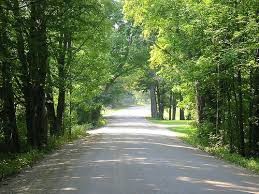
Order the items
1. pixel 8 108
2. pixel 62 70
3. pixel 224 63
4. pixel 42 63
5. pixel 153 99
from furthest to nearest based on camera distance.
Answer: pixel 153 99 < pixel 62 70 < pixel 42 63 < pixel 8 108 < pixel 224 63

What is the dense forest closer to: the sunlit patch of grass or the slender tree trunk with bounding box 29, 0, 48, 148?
the slender tree trunk with bounding box 29, 0, 48, 148

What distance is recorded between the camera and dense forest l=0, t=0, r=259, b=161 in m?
18.4

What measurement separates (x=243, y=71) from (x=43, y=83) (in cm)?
910

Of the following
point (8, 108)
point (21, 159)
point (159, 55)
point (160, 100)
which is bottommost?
point (21, 159)

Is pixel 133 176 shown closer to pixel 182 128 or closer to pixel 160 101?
pixel 182 128

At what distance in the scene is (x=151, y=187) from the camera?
11.9m

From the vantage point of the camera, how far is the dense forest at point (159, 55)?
18.4 m

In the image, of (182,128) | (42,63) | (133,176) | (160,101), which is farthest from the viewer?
(160,101)

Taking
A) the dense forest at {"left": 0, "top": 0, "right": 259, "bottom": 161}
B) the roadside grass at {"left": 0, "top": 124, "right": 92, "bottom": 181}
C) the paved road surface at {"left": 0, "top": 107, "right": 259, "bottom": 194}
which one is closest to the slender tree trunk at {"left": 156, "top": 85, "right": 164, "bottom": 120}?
the dense forest at {"left": 0, "top": 0, "right": 259, "bottom": 161}

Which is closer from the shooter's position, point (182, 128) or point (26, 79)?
point (26, 79)

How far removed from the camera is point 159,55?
35.9 metres

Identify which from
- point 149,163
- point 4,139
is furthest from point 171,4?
point 149,163

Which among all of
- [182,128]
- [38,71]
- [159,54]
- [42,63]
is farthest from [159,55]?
[38,71]

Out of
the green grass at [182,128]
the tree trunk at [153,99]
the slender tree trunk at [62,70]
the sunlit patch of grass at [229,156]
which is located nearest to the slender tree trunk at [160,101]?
the tree trunk at [153,99]
